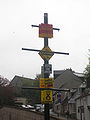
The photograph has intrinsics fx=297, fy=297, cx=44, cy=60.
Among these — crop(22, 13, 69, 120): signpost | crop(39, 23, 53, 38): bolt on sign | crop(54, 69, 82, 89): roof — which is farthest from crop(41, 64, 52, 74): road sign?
crop(54, 69, 82, 89): roof

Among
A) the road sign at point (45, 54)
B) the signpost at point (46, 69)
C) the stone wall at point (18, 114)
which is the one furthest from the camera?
the stone wall at point (18, 114)

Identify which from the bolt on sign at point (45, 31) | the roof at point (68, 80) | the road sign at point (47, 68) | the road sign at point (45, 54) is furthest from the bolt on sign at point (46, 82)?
the roof at point (68, 80)

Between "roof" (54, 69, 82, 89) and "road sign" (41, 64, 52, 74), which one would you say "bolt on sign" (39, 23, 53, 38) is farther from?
"roof" (54, 69, 82, 89)

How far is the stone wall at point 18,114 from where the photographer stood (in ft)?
62.5

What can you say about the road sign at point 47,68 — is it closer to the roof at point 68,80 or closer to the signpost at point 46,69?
the signpost at point 46,69

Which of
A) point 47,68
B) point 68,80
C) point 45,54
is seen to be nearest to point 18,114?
point 45,54

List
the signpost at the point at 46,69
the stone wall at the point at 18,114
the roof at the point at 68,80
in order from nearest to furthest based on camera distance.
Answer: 1. the signpost at the point at 46,69
2. the stone wall at the point at 18,114
3. the roof at the point at 68,80

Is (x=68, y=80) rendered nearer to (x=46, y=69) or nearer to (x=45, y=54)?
(x=45, y=54)

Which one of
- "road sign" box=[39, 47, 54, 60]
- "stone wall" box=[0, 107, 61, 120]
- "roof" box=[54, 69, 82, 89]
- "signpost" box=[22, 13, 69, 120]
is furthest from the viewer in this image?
"roof" box=[54, 69, 82, 89]

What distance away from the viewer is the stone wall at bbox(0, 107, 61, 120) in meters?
19.1

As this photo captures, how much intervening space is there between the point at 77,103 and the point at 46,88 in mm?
35684

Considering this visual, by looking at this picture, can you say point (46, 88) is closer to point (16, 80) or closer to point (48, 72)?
point (48, 72)

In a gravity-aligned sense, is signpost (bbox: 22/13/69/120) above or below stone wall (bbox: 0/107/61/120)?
above

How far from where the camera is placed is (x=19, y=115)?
78.2 feet
